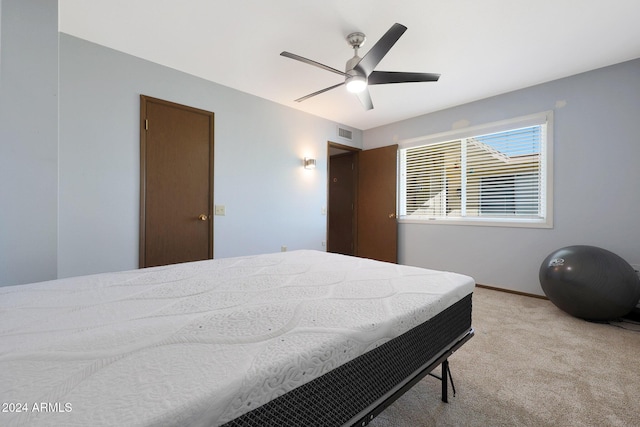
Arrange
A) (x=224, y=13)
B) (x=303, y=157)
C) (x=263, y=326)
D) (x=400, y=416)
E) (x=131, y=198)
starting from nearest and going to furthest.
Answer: (x=263, y=326), (x=400, y=416), (x=224, y=13), (x=131, y=198), (x=303, y=157)

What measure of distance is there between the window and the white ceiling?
65 cm

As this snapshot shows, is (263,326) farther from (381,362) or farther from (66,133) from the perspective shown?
(66,133)

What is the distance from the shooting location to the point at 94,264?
2.39 meters

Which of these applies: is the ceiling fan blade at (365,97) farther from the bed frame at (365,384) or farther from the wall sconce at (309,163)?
the bed frame at (365,384)

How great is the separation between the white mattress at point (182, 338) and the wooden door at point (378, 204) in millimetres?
3113

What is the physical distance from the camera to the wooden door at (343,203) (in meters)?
5.09

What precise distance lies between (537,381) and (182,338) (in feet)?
6.57

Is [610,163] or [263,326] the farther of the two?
[610,163]

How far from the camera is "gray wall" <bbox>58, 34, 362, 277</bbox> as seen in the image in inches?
90.0

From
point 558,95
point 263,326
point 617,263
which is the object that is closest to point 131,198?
point 263,326

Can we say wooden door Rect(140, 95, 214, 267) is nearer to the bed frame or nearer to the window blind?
the bed frame

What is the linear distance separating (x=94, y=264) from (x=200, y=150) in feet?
4.92

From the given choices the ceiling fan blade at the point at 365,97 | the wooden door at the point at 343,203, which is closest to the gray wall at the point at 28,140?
the ceiling fan blade at the point at 365,97

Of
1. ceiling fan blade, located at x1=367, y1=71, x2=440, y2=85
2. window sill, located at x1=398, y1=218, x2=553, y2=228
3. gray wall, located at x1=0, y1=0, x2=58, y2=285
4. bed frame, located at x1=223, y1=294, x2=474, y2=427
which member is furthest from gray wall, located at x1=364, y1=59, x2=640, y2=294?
gray wall, located at x1=0, y1=0, x2=58, y2=285
